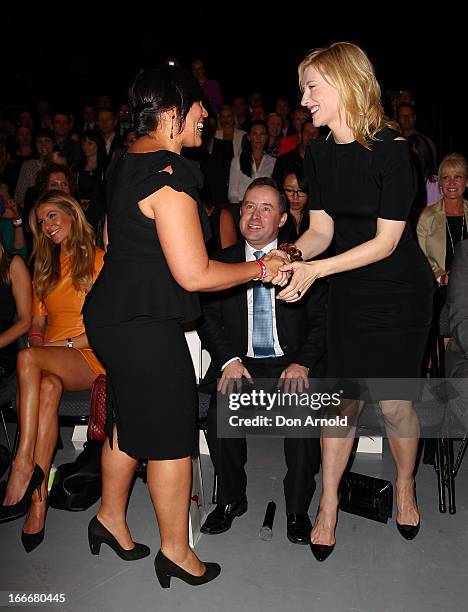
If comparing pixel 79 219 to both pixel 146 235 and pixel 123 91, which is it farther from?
pixel 123 91

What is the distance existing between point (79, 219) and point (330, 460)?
1721 millimetres

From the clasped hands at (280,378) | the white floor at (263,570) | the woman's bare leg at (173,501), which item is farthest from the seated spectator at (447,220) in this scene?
the woman's bare leg at (173,501)

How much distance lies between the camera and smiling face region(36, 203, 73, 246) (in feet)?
11.9

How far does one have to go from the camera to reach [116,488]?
2.71 m

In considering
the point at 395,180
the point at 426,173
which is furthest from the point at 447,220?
the point at 395,180

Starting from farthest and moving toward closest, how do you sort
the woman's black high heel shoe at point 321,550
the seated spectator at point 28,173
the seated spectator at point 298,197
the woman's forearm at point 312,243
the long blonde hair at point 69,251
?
the seated spectator at point 28,173, the seated spectator at point 298,197, the long blonde hair at point 69,251, the woman's forearm at point 312,243, the woman's black high heel shoe at point 321,550

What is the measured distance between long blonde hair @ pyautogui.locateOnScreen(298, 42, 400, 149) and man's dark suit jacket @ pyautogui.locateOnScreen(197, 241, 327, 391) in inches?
39.9

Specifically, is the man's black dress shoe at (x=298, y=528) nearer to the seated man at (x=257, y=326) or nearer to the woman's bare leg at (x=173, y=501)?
the seated man at (x=257, y=326)

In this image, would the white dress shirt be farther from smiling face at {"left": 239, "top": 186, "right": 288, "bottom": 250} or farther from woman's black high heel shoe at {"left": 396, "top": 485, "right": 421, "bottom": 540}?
woman's black high heel shoe at {"left": 396, "top": 485, "right": 421, "bottom": 540}

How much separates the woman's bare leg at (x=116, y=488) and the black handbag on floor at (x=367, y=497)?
1.00m

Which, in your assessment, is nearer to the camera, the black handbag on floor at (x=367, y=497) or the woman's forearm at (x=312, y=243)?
the woman's forearm at (x=312, y=243)

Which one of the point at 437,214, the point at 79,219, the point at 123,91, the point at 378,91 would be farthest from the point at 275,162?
the point at 123,91

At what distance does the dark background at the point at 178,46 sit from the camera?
34.6 feet

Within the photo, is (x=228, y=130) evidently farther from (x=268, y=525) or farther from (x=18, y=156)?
(x=268, y=525)
